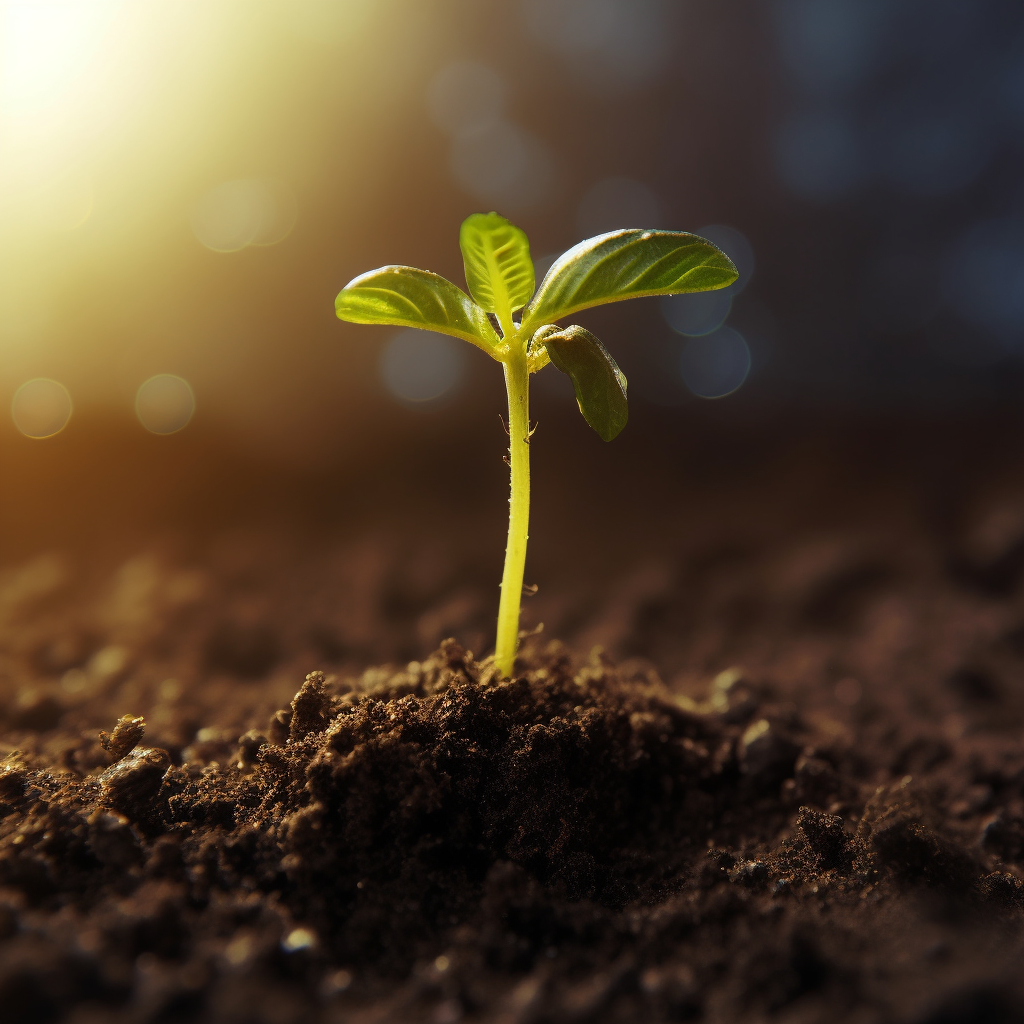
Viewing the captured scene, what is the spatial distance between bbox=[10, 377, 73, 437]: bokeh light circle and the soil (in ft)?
2.83

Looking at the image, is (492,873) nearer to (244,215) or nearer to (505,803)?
(505,803)

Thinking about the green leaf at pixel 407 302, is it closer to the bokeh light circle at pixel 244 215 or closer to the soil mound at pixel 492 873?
the soil mound at pixel 492 873

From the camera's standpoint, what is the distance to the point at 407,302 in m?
0.85

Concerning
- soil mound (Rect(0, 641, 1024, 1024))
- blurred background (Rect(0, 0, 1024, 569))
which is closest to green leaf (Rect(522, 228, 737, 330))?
soil mound (Rect(0, 641, 1024, 1024))

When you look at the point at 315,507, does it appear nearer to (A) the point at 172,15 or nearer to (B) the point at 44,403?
(B) the point at 44,403

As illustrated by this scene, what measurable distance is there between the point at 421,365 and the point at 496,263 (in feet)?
6.09

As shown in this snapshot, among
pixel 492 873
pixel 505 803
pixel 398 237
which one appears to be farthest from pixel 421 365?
pixel 492 873

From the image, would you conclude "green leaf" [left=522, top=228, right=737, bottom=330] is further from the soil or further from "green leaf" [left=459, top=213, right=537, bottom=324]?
the soil

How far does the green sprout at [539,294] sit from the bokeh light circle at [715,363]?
208 cm

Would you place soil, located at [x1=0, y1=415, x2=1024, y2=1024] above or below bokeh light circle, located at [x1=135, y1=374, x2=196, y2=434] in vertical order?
below

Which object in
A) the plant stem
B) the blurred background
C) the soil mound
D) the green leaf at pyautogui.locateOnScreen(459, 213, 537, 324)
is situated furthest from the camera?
the blurred background

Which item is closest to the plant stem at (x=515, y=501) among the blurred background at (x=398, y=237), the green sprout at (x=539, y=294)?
the green sprout at (x=539, y=294)

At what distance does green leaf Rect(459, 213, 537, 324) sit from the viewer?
0.78 meters

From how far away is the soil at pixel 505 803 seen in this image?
58 centimetres
